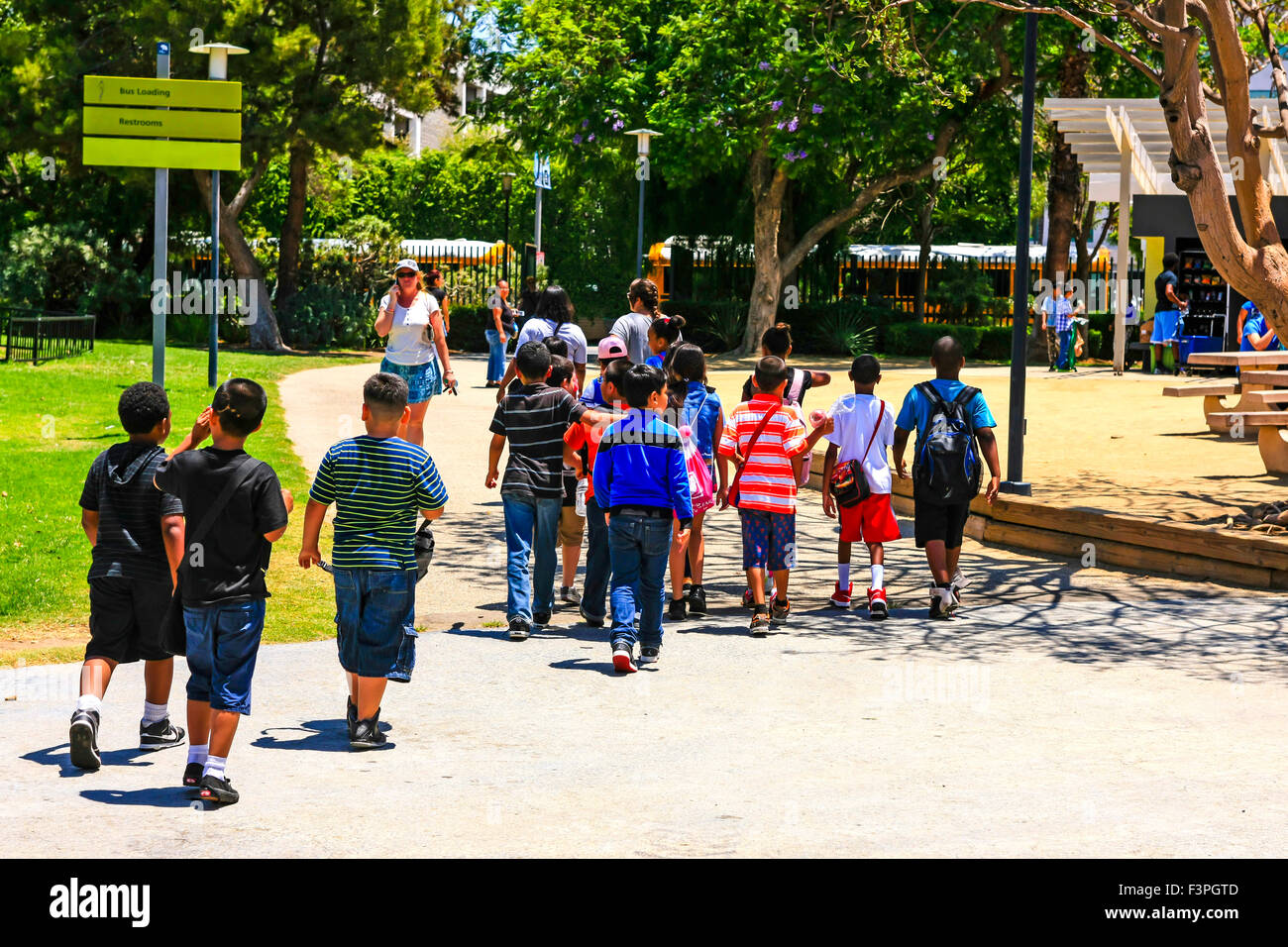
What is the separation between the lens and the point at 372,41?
30.8 metres

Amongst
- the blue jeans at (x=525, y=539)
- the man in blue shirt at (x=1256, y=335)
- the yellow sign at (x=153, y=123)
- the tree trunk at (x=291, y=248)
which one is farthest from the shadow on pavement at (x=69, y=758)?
the tree trunk at (x=291, y=248)

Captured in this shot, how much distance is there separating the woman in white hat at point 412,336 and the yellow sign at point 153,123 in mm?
1679

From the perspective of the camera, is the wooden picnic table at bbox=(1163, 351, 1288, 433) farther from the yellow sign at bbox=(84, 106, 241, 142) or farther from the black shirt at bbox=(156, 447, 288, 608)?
the black shirt at bbox=(156, 447, 288, 608)

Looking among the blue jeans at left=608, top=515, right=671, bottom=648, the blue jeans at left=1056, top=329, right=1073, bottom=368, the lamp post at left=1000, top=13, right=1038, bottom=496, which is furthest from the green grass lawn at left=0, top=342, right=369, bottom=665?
the blue jeans at left=1056, top=329, right=1073, bottom=368

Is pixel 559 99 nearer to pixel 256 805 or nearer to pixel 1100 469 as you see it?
pixel 1100 469

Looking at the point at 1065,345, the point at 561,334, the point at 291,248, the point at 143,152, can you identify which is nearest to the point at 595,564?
the point at 561,334

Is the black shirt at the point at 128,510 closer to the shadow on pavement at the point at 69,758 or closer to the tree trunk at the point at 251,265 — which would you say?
the shadow on pavement at the point at 69,758

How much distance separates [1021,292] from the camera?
481 inches

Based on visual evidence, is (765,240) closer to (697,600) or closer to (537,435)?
(697,600)

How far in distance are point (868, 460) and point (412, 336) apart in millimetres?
3907

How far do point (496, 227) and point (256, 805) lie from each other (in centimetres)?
5270

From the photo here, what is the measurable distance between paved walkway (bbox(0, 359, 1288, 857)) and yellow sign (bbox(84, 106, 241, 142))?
12.8 feet

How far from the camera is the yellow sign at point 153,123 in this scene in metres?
11.0
